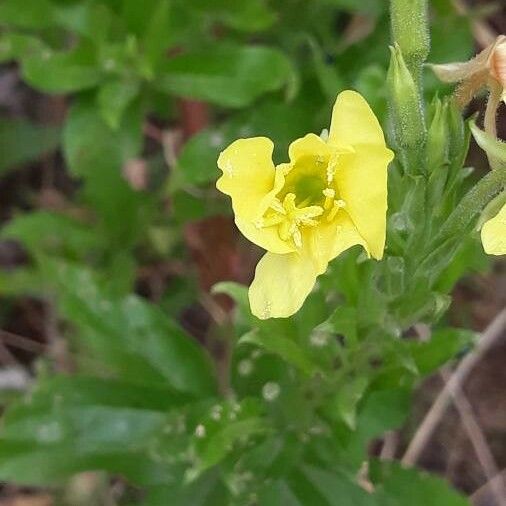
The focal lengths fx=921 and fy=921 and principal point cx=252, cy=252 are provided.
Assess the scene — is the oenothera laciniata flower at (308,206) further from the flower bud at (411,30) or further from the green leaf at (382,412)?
the green leaf at (382,412)

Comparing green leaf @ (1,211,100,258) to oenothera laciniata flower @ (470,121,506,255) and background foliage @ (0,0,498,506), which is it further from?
oenothera laciniata flower @ (470,121,506,255)

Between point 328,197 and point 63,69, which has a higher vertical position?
point 63,69

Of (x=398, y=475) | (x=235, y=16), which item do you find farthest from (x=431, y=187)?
(x=235, y=16)

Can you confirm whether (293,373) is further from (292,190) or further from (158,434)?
(292,190)

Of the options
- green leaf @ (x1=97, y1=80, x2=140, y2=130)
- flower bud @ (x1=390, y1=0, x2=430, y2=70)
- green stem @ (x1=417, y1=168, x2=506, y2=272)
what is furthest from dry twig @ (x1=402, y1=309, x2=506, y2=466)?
flower bud @ (x1=390, y1=0, x2=430, y2=70)

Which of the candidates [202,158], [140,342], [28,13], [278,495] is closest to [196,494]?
[278,495]

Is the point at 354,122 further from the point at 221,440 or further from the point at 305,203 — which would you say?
the point at 221,440
